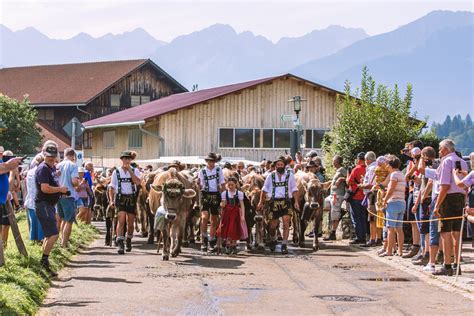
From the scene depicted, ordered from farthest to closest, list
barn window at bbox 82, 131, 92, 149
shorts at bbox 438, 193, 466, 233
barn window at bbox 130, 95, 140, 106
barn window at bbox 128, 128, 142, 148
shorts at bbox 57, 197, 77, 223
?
1. barn window at bbox 130, 95, 140, 106
2. barn window at bbox 82, 131, 92, 149
3. barn window at bbox 128, 128, 142, 148
4. shorts at bbox 57, 197, 77, 223
5. shorts at bbox 438, 193, 466, 233

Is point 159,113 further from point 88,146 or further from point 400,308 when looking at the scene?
point 400,308

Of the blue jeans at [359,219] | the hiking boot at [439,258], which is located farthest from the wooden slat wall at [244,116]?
the hiking boot at [439,258]

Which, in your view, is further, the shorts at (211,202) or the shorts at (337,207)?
the shorts at (337,207)

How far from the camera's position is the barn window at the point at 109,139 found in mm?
56031

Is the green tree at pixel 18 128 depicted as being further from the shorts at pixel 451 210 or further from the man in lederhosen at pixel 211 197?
the shorts at pixel 451 210

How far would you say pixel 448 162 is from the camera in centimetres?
1552

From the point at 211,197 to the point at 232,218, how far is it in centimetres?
77

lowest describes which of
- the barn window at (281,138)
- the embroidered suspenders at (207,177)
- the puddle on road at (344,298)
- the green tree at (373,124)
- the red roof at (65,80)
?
the puddle on road at (344,298)

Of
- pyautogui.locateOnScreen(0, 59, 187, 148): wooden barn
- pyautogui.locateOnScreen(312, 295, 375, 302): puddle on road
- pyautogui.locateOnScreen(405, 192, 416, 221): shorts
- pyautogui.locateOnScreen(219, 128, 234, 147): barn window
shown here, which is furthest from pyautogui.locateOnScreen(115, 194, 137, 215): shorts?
pyautogui.locateOnScreen(0, 59, 187, 148): wooden barn

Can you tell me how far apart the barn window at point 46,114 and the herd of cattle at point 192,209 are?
55.1m

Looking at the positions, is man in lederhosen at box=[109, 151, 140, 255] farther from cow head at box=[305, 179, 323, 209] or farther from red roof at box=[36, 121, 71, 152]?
red roof at box=[36, 121, 71, 152]

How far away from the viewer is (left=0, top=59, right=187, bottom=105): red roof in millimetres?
77194

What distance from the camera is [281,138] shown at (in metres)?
50.0

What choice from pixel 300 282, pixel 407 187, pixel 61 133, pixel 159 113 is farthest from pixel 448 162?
pixel 61 133
